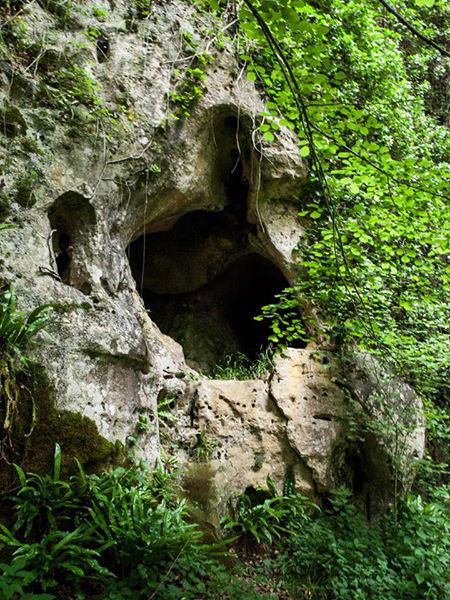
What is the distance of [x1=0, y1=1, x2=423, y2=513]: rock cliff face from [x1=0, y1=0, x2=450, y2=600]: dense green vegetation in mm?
184

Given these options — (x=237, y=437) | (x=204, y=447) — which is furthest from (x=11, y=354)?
(x=237, y=437)

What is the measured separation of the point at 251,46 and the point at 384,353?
4.85 meters

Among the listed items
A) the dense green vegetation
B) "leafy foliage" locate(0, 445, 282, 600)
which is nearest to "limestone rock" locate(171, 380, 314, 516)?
the dense green vegetation

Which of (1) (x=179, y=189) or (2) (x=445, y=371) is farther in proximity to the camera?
(2) (x=445, y=371)

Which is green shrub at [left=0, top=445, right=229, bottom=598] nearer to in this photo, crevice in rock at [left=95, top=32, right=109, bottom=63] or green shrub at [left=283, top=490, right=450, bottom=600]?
green shrub at [left=283, top=490, right=450, bottom=600]

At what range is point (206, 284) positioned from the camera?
29.5 ft

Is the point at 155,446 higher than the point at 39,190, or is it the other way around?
the point at 39,190

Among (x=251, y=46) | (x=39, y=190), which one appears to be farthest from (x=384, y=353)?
(x=251, y=46)

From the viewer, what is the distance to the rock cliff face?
4.32 m

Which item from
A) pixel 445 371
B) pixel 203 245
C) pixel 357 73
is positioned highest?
pixel 357 73

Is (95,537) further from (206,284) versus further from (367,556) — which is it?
(206,284)

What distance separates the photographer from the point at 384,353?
5512mm

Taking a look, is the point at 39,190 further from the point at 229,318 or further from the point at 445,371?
the point at 445,371

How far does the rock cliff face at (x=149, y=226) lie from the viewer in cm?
432
